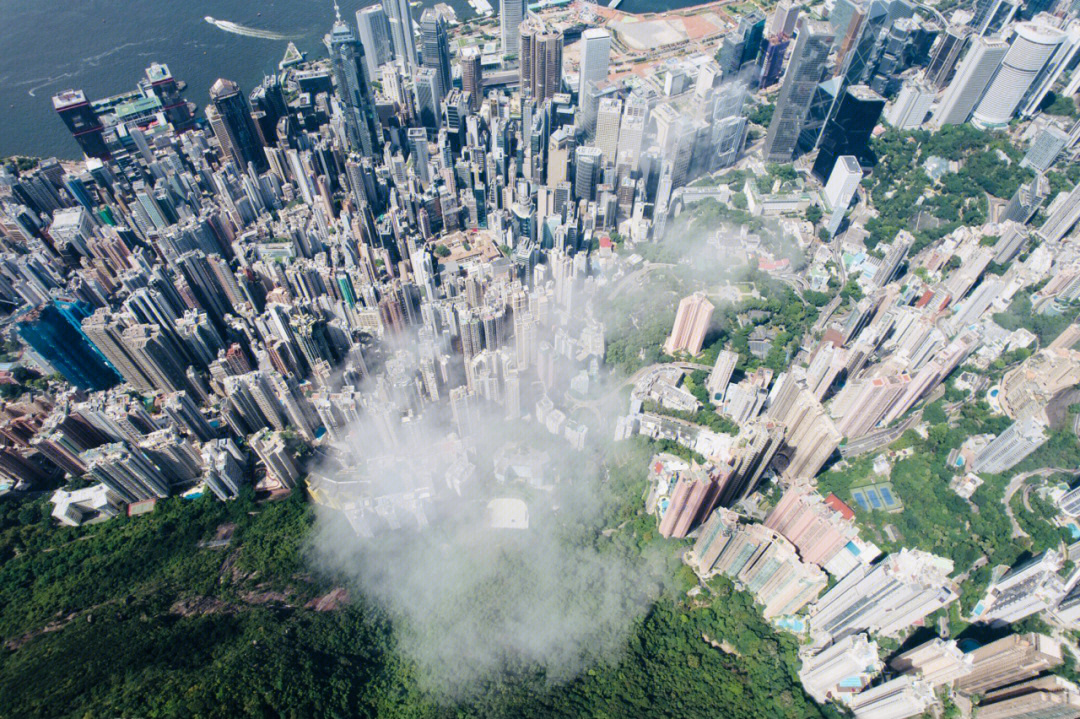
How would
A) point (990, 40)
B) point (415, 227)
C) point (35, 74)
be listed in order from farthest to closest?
point (35, 74), point (990, 40), point (415, 227)

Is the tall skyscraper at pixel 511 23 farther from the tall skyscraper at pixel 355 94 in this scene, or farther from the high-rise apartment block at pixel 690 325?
the high-rise apartment block at pixel 690 325

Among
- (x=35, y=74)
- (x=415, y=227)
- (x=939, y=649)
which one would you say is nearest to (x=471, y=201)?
(x=415, y=227)

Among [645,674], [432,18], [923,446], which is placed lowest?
[645,674]

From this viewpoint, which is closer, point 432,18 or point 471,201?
point 471,201

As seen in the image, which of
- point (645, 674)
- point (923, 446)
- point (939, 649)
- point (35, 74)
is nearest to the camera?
point (939, 649)

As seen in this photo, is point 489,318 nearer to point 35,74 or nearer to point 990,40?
point 990,40

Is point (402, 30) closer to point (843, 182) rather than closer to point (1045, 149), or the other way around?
point (843, 182)

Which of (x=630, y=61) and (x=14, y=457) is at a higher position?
(x=630, y=61)
